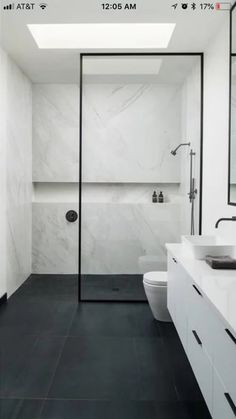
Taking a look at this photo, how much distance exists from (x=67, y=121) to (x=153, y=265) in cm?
231

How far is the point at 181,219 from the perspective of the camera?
12.3 ft

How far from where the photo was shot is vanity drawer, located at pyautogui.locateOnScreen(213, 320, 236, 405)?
46.9 inches

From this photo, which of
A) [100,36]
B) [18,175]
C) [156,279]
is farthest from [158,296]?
[100,36]

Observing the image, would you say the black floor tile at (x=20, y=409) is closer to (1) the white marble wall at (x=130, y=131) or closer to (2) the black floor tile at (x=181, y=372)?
(2) the black floor tile at (x=181, y=372)

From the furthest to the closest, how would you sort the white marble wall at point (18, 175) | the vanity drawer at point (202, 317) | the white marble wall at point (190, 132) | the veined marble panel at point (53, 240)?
the veined marble panel at point (53, 240)
the white marble wall at point (18, 175)
the white marble wall at point (190, 132)
the vanity drawer at point (202, 317)

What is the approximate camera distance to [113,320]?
3.09 metres

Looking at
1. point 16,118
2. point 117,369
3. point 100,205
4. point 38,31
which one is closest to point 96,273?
point 100,205

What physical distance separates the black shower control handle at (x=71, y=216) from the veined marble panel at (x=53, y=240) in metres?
0.04

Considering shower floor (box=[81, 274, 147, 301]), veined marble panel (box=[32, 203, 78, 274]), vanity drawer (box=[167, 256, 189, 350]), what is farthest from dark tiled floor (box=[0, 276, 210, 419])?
veined marble panel (box=[32, 203, 78, 274])

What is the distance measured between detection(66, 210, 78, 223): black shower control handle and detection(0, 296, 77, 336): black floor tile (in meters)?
1.31

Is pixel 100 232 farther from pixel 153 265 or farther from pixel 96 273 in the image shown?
pixel 153 265

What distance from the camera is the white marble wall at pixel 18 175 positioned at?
3.63m

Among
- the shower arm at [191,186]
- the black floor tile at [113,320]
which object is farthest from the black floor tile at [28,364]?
the shower arm at [191,186]

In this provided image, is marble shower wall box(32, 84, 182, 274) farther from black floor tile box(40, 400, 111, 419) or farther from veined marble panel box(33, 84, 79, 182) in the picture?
black floor tile box(40, 400, 111, 419)
